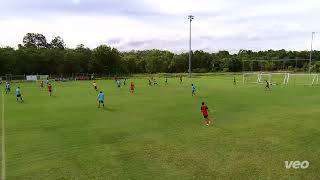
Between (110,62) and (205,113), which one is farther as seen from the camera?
(110,62)

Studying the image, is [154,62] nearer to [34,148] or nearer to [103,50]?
[103,50]

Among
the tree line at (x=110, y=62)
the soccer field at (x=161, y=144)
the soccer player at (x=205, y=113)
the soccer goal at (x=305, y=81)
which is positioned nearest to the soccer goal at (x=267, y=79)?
the soccer goal at (x=305, y=81)

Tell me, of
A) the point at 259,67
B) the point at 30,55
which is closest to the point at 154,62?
the point at 259,67

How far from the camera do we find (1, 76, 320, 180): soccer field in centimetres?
1434

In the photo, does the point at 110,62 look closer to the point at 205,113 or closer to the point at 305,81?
the point at 305,81

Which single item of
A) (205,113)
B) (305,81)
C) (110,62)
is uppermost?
(110,62)

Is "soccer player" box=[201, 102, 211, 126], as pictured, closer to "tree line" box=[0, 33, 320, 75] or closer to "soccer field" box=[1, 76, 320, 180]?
"soccer field" box=[1, 76, 320, 180]

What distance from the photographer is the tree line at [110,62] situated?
108 metres

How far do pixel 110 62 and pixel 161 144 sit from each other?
10511 cm

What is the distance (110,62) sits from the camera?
122 m

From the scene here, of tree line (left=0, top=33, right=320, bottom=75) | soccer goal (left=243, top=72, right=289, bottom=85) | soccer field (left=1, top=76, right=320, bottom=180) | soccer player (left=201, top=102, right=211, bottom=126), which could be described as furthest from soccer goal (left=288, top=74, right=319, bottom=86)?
soccer player (left=201, top=102, right=211, bottom=126)

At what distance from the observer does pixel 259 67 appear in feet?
432

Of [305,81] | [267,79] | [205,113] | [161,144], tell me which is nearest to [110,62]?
[267,79]

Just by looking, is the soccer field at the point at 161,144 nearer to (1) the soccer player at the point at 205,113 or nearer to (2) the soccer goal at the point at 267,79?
(1) the soccer player at the point at 205,113
